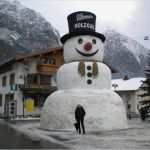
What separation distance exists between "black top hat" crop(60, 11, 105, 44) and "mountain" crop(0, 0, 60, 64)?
250ft

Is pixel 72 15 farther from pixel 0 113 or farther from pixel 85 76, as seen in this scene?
pixel 0 113

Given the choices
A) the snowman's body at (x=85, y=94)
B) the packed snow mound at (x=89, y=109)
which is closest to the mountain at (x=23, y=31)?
the snowman's body at (x=85, y=94)

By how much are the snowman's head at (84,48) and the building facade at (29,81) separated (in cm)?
1923

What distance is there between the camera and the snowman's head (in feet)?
60.9

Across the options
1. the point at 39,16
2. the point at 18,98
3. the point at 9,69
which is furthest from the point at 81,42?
the point at 39,16

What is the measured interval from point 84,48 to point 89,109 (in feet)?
10.7

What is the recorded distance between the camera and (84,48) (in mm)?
18469

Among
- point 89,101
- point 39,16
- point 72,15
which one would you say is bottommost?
point 89,101

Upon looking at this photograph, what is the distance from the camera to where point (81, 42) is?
61.5ft

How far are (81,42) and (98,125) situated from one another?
452cm

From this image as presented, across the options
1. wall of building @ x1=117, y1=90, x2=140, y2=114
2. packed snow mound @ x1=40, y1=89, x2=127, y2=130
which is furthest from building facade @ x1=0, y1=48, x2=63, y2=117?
wall of building @ x1=117, y1=90, x2=140, y2=114

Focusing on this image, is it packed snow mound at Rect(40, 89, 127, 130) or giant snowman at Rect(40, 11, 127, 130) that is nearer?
packed snow mound at Rect(40, 89, 127, 130)

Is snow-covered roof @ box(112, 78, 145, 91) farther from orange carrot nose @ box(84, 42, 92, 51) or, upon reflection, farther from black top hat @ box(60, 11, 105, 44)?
orange carrot nose @ box(84, 42, 92, 51)

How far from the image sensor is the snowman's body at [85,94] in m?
17.5
